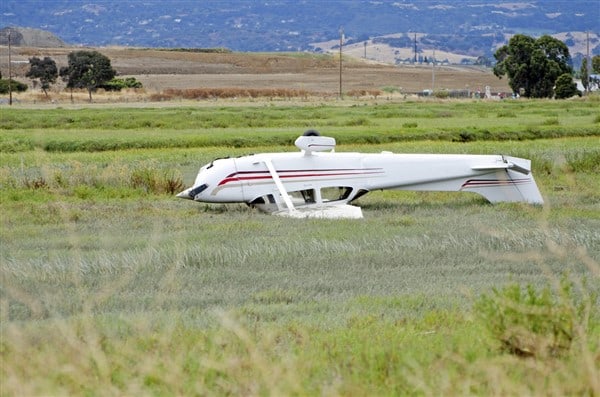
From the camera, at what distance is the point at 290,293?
952cm

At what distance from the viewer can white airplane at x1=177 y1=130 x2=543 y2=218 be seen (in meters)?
16.3

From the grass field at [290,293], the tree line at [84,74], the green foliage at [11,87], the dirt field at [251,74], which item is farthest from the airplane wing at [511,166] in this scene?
the tree line at [84,74]

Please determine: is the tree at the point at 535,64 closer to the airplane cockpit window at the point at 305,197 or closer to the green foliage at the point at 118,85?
the green foliage at the point at 118,85

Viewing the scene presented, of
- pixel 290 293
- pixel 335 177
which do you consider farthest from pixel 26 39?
pixel 290 293

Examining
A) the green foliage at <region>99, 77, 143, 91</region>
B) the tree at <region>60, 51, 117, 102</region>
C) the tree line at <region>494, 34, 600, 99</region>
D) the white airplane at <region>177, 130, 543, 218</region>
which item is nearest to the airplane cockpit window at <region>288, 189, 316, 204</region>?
the white airplane at <region>177, 130, 543, 218</region>

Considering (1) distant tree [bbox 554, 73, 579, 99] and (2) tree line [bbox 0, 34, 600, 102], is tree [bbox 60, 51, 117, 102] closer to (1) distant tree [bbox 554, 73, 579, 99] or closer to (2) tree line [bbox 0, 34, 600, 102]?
(2) tree line [bbox 0, 34, 600, 102]

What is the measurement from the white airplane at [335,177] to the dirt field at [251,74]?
8072 cm

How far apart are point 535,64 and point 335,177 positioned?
75.7 m

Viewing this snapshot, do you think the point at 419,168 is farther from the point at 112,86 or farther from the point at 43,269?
the point at 112,86

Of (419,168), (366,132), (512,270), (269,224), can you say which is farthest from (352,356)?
(366,132)

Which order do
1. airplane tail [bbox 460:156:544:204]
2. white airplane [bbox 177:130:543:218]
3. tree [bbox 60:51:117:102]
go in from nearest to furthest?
white airplane [bbox 177:130:543:218]
airplane tail [bbox 460:156:544:204]
tree [bbox 60:51:117:102]

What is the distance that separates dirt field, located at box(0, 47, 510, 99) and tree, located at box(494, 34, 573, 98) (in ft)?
53.7

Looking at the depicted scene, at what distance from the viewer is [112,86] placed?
98.6 metres

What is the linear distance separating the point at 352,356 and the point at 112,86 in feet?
308
